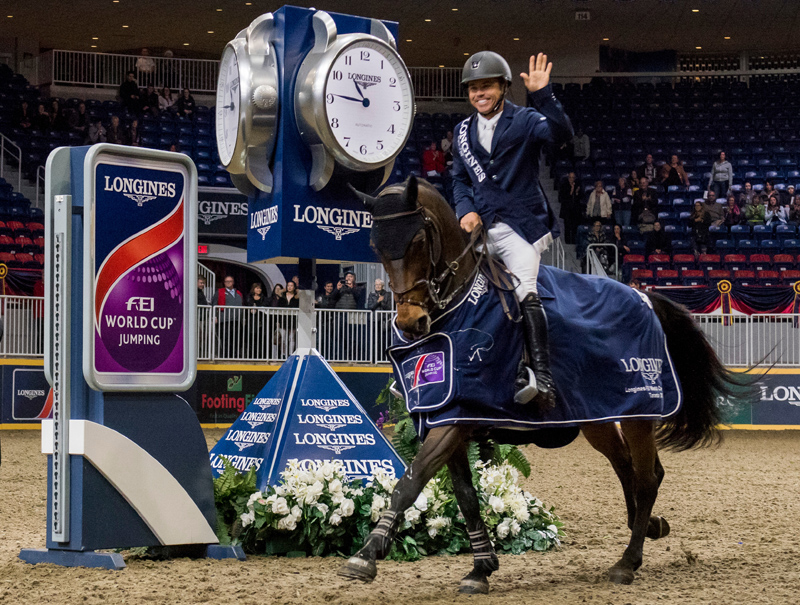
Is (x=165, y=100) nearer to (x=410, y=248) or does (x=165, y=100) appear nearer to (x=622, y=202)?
(x=622, y=202)

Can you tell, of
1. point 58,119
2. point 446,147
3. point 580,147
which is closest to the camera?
point 58,119

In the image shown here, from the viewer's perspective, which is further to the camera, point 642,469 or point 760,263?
point 760,263

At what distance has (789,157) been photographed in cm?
2197

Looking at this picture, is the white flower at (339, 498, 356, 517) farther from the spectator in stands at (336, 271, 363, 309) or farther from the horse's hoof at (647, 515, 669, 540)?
the spectator in stands at (336, 271, 363, 309)

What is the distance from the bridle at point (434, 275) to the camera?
4.30 metres

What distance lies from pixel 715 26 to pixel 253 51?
21467mm

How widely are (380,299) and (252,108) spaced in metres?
9.79

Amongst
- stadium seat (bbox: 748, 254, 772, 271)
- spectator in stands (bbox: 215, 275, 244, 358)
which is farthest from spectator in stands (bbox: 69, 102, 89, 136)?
stadium seat (bbox: 748, 254, 772, 271)

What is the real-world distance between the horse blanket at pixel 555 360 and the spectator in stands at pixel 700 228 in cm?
1458

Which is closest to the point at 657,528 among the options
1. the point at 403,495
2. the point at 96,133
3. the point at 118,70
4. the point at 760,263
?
the point at 403,495

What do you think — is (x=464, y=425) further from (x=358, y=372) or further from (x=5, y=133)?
(x=5, y=133)

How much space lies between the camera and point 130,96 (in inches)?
854

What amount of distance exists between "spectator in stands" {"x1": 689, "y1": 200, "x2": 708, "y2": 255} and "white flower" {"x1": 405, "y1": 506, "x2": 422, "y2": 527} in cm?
1504

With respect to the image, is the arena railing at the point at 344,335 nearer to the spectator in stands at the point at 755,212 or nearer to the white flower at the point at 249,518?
the spectator in stands at the point at 755,212
